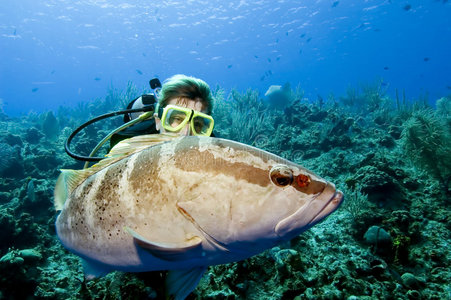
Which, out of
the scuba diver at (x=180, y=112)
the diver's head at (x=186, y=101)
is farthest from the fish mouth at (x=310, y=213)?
the diver's head at (x=186, y=101)

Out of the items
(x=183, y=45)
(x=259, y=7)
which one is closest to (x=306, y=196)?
(x=259, y=7)

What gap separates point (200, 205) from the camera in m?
0.99

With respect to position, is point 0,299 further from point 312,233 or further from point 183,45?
point 183,45

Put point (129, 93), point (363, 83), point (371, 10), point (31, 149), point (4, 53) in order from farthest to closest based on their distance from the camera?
point (4, 53), point (371, 10), point (363, 83), point (129, 93), point (31, 149)

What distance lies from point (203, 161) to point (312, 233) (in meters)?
3.75

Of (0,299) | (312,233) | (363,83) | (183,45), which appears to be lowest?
(312,233)

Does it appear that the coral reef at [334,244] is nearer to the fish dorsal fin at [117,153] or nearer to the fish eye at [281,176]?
the fish dorsal fin at [117,153]

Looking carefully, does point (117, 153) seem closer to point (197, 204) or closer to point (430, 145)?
point (197, 204)

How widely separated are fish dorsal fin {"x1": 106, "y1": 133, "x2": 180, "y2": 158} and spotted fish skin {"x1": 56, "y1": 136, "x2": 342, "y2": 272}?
0.26 feet

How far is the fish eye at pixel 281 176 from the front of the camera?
1007mm

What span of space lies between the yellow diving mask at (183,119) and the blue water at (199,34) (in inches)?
761

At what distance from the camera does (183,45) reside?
54.2m

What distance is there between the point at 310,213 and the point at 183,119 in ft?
5.76

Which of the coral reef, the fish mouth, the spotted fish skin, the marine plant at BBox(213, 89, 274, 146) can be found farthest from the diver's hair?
the marine plant at BBox(213, 89, 274, 146)
